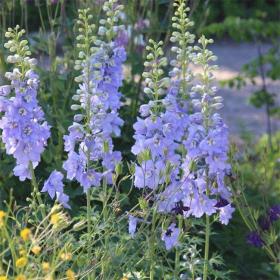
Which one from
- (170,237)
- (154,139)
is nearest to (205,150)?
(154,139)

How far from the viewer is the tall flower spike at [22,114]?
3.25 metres

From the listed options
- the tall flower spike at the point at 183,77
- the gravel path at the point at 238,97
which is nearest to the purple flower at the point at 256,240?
the tall flower spike at the point at 183,77

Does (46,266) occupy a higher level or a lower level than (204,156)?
higher

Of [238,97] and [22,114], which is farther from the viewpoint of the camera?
[238,97]

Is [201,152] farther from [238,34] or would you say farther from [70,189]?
[238,34]

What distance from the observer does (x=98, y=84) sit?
364cm

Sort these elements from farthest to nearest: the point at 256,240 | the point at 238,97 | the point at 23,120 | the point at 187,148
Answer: the point at 238,97 < the point at 256,240 < the point at 187,148 < the point at 23,120

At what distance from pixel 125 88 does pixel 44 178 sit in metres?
0.83

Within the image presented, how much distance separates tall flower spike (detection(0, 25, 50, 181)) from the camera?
325 cm

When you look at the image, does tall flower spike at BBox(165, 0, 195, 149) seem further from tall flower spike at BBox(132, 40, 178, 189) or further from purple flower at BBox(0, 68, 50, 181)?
purple flower at BBox(0, 68, 50, 181)

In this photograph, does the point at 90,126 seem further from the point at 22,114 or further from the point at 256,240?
the point at 256,240

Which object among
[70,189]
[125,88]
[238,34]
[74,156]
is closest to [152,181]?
[74,156]

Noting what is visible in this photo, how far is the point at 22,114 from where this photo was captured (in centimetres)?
327

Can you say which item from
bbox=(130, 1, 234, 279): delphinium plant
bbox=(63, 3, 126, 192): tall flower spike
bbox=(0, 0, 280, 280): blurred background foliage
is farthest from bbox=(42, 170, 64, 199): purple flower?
bbox=(0, 0, 280, 280): blurred background foliage
